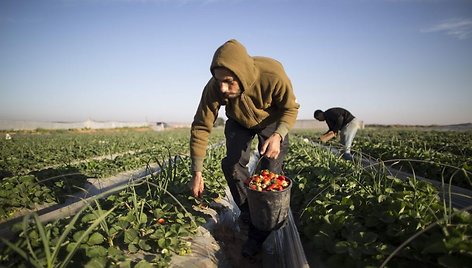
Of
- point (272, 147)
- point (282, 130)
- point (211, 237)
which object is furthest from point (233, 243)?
point (282, 130)

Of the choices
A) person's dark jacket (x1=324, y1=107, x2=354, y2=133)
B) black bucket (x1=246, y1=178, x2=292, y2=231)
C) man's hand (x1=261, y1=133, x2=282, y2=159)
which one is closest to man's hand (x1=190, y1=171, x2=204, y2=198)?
black bucket (x1=246, y1=178, x2=292, y2=231)

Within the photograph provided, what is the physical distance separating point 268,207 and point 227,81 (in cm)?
107

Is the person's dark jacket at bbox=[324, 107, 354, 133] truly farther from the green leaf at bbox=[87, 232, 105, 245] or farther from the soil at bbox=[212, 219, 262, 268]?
the green leaf at bbox=[87, 232, 105, 245]

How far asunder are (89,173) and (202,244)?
3.60 metres

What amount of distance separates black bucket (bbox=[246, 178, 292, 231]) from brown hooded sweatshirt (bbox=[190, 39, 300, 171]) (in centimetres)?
58

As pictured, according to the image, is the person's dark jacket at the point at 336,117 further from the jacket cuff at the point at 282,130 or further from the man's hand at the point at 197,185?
the man's hand at the point at 197,185

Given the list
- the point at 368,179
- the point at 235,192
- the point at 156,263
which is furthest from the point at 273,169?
the point at 156,263

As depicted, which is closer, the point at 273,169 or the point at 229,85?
the point at 229,85

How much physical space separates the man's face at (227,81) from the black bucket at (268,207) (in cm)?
83

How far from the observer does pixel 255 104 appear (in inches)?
101

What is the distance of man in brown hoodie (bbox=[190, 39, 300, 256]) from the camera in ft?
7.24

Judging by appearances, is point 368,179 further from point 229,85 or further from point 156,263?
point 156,263

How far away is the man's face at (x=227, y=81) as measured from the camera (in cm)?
217

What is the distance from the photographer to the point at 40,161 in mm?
6469
